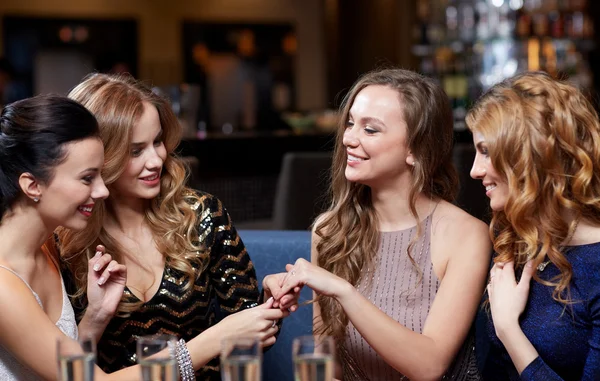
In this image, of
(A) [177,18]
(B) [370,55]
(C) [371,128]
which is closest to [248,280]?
(C) [371,128]

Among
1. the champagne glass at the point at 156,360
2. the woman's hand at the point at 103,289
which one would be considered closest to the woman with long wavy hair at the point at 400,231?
the woman's hand at the point at 103,289

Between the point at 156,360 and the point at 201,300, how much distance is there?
1022mm

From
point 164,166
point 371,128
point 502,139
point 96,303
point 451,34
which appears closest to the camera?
point 502,139

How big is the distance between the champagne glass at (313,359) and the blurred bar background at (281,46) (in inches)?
197

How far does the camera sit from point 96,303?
7.07 feet

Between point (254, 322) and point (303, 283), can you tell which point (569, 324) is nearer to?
point (303, 283)

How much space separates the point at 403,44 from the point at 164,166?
268 inches

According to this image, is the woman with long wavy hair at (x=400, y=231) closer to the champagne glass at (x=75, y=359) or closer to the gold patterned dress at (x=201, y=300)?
the gold patterned dress at (x=201, y=300)

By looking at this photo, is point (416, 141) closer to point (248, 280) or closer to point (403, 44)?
point (248, 280)

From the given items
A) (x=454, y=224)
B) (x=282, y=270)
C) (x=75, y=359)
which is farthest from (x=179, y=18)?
(x=75, y=359)

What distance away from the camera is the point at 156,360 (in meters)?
1.45

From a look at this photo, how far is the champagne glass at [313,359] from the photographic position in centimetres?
142

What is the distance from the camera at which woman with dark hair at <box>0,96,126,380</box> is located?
191cm

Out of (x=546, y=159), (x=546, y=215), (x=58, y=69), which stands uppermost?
(x=546, y=159)
